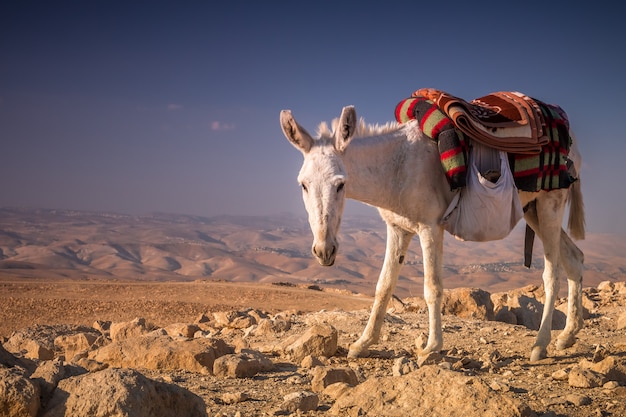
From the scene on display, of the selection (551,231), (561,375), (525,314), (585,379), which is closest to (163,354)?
(561,375)

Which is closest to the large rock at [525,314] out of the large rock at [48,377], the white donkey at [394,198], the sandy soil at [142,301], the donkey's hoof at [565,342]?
the white donkey at [394,198]

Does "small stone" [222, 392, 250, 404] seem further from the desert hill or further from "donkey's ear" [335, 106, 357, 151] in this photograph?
the desert hill

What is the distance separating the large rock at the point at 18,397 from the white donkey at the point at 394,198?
265 centimetres

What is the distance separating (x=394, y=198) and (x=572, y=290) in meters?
3.02

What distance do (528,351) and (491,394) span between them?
11.5 feet

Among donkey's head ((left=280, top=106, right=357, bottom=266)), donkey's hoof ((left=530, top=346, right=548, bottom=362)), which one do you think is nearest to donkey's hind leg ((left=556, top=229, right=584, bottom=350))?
donkey's hoof ((left=530, top=346, right=548, bottom=362))

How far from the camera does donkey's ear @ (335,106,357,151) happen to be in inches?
224

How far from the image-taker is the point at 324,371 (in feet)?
15.9

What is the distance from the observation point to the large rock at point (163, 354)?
Answer: 576cm

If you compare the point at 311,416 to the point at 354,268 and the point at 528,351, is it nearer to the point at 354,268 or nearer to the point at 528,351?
the point at 528,351

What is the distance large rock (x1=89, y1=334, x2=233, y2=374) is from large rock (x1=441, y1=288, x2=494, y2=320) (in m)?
5.90

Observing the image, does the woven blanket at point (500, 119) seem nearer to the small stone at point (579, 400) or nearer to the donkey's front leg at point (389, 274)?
the donkey's front leg at point (389, 274)

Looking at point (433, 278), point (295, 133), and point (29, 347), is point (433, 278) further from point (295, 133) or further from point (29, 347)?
point (29, 347)

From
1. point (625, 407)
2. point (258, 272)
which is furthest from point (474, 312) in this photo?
point (258, 272)
